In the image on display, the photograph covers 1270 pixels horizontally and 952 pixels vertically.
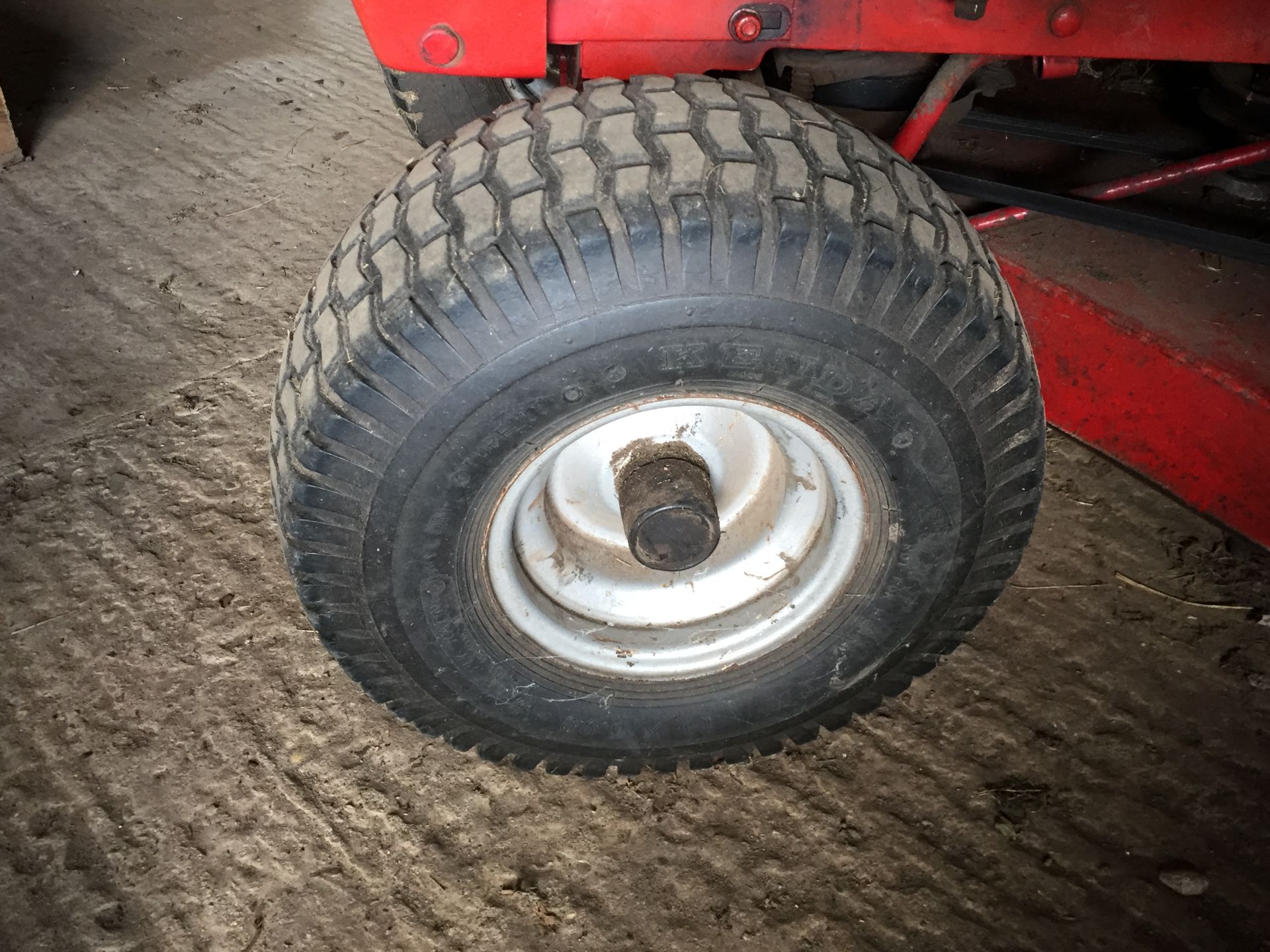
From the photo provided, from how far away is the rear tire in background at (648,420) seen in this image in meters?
1.33

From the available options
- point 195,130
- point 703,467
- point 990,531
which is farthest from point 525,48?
point 195,130

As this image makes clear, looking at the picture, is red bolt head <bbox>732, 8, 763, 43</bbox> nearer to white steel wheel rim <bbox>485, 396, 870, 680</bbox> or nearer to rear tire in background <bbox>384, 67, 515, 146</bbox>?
white steel wheel rim <bbox>485, 396, 870, 680</bbox>

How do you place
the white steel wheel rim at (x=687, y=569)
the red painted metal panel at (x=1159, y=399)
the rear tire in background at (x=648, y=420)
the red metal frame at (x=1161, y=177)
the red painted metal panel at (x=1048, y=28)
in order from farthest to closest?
the red metal frame at (x=1161, y=177) → the red painted metal panel at (x=1159, y=399) → the white steel wheel rim at (x=687, y=569) → the red painted metal panel at (x=1048, y=28) → the rear tire in background at (x=648, y=420)

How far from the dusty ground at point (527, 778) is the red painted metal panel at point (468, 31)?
4.38ft

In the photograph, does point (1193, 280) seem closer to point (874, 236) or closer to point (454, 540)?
point (874, 236)

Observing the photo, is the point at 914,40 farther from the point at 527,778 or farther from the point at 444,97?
the point at 527,778

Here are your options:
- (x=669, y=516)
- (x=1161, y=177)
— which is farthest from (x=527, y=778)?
(x=1161, y=177)

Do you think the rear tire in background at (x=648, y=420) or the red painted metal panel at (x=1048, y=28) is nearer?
the rear tire in background at (x=648, y=420)

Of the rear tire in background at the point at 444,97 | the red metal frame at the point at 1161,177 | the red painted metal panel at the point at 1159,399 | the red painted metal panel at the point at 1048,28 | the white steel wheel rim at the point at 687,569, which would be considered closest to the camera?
the red painted metal panel at the point at 1048,28

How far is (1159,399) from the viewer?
217cm

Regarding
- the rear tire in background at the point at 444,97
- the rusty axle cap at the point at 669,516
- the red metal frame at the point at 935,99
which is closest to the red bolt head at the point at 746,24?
the red metal frame at the point at 935,99

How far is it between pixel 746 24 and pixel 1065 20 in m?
0.55

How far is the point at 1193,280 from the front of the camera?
2.26 m

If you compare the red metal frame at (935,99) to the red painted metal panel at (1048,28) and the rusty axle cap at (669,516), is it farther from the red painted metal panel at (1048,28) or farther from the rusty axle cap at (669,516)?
the rusty axle cap at (669,516)
